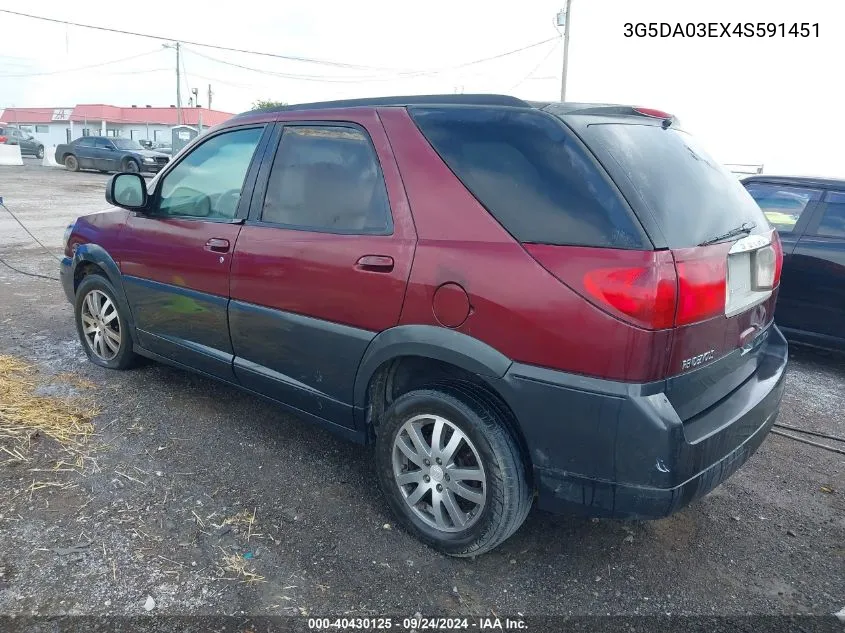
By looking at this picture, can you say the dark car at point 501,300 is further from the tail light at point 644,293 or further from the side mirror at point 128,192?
the side mirror at point 128,192

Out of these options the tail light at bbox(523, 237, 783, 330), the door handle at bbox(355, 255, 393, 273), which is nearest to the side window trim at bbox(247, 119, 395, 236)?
the door handle at bbox(355, 255, 393, 273)

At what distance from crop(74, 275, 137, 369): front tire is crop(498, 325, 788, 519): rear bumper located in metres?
3.11

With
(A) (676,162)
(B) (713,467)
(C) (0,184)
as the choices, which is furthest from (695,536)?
(C) (0,184)

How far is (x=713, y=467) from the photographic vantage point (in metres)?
2.39

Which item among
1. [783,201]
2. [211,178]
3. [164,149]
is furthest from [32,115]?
[783,201]

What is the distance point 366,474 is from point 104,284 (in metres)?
2.40

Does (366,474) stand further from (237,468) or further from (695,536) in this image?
(695,536)

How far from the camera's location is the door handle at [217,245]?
3461 mm

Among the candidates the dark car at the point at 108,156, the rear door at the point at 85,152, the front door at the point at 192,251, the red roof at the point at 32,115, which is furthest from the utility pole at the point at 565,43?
the red roof at the point at 32,115

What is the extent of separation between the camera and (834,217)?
527 centimetres

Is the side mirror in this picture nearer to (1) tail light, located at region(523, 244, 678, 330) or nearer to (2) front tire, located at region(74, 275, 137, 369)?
(2) front tire, located at region(74, 275, 137, 369)

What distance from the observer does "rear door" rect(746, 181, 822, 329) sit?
5.32 m

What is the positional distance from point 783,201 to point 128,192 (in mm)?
5181

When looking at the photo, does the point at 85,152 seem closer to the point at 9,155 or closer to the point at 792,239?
the point at 9,155
